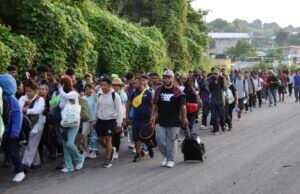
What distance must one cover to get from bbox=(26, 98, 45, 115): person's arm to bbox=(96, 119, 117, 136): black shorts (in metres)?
1.10

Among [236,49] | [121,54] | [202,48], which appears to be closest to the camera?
[121,54]

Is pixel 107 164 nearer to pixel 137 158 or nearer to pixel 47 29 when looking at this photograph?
pixel 137 158

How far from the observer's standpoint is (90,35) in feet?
53.3

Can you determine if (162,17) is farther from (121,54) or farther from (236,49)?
(236,49)

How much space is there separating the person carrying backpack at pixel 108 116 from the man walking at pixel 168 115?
2.43ft

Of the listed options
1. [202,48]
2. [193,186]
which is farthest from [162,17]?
[193,186]

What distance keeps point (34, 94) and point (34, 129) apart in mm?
679

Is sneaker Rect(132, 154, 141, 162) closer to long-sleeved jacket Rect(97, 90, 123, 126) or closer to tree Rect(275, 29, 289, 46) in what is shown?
long-sleeved jacket Rect(97, 90, 123, 126)

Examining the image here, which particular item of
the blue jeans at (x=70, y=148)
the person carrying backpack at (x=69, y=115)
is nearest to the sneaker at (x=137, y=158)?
the blue jeans at (x=70, y=148)

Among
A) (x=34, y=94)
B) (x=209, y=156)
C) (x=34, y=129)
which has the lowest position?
(x=209, y=156)

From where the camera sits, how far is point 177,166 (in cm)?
1017

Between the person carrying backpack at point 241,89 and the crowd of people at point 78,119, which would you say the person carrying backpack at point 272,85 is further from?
the crowd of people at point 78,119

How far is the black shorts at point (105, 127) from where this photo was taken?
10.1 m

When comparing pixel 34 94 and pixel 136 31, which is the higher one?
pixel 136 31
